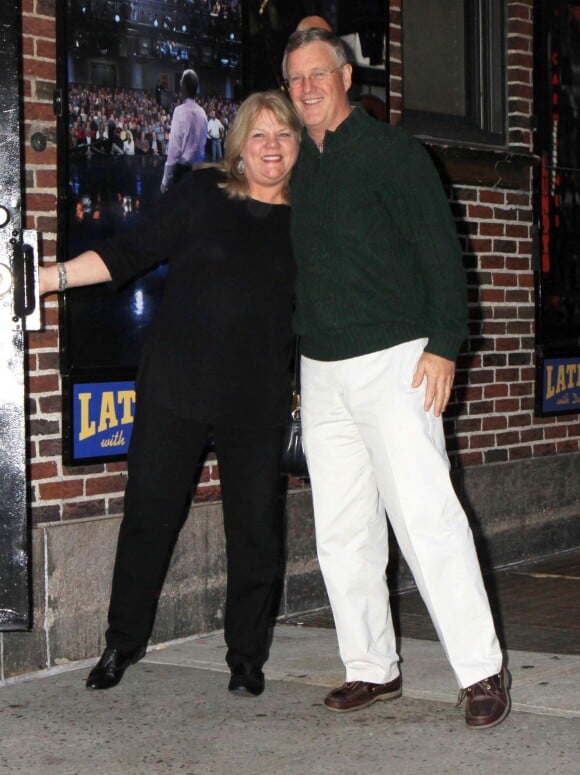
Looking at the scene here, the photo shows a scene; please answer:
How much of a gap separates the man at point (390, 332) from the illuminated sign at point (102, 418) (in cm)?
127

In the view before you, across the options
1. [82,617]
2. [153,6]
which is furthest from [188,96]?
[82,617]

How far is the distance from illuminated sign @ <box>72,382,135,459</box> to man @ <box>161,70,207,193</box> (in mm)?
874

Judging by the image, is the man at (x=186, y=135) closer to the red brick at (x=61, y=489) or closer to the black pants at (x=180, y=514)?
the red brick at (x=61, y=489)

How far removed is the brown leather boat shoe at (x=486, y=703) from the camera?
4129 mm

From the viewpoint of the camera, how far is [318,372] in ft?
14.3

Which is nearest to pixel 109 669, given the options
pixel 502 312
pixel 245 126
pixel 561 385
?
pixel 245 126

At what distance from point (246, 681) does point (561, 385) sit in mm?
3779

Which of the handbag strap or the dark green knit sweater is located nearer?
the dark green knit sweater

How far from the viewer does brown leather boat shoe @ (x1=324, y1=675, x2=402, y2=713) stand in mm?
4395

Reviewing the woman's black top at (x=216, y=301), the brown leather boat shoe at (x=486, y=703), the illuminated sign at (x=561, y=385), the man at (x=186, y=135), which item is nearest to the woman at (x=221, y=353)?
the woman's black top at (x=216, y=301)

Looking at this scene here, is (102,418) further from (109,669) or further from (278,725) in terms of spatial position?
(278,725)

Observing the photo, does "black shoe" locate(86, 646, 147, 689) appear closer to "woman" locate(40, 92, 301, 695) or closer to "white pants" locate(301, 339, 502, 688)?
"woman" locate(40, 92, 301, 695)

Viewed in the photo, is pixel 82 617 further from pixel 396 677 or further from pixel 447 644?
pixel 447 644

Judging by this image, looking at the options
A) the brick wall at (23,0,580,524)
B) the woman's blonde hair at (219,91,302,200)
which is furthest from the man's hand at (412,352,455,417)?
the brick wall at (23,0,580,524)
